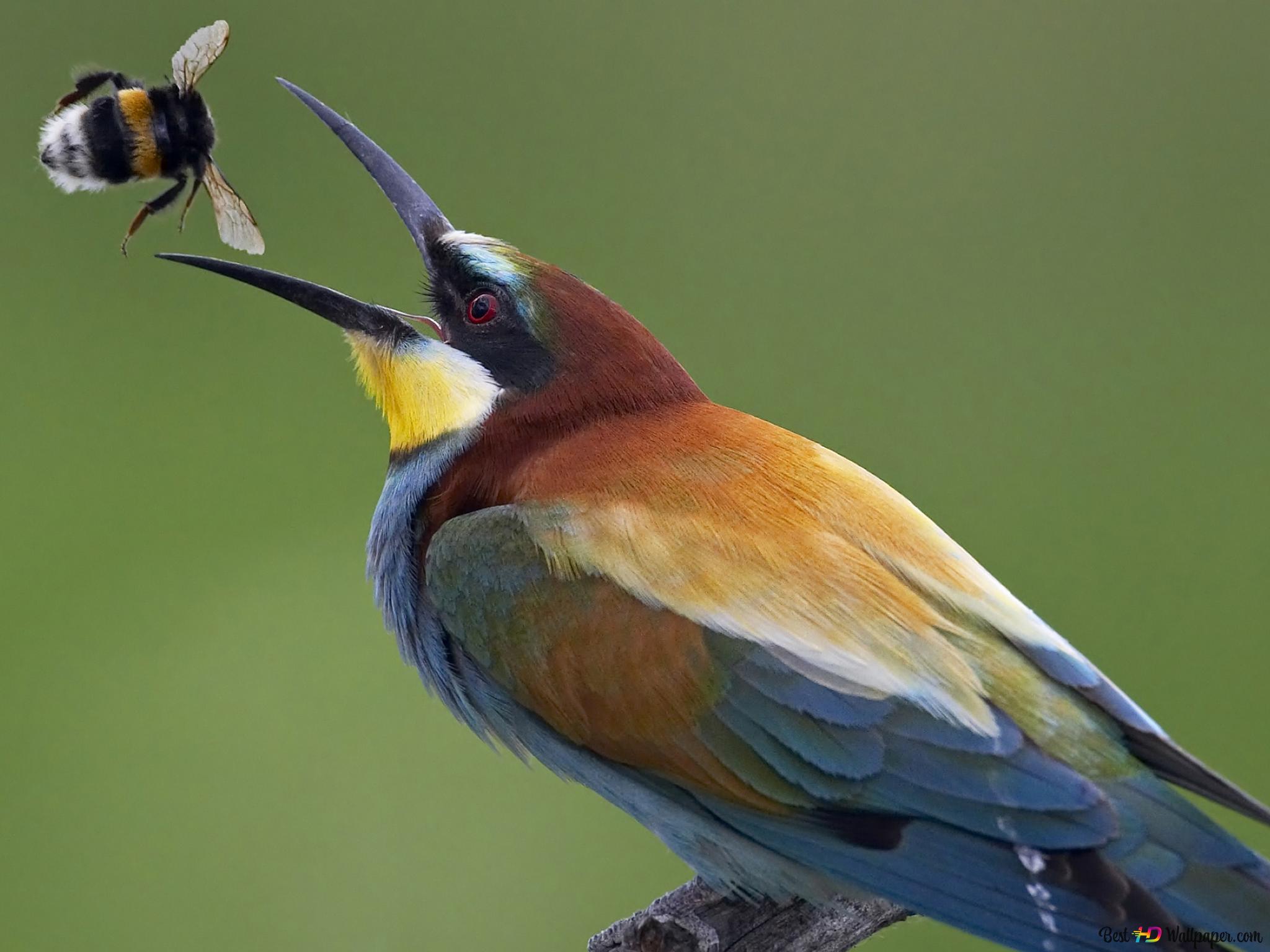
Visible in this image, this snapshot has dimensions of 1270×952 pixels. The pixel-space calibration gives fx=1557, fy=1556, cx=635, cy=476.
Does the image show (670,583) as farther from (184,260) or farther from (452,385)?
(184,260)

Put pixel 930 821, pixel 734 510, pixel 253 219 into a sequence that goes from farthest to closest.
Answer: pixel 253 219, pixel 734 510, pixel 930 821

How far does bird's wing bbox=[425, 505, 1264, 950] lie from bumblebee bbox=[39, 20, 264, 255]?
516 mm

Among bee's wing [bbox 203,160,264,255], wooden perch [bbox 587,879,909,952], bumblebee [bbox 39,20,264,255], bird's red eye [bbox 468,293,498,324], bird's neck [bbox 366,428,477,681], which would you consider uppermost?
bumblebee [bbox 39,20,264,255]

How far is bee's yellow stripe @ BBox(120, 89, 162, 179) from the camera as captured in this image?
1633mm

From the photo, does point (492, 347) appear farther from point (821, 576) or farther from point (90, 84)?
point (90, 84)

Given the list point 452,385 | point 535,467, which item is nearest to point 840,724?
point 535,467

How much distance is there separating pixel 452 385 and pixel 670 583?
0.34 meters

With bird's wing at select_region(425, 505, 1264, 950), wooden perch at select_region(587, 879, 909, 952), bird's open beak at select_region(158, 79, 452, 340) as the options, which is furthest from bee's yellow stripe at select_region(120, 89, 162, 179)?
wooden perch at select_region(587, 879, 909, 952)

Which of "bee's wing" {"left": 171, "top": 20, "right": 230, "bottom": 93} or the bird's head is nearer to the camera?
the bird's head

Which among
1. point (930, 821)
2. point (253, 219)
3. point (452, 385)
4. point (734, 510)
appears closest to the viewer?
point (930, 821)

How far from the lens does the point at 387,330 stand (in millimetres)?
1541

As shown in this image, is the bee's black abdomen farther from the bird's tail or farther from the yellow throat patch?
the bird's tail

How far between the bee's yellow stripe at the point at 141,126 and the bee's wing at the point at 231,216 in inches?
2.3

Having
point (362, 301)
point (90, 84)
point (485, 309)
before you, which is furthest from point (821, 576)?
point (90, 84)
